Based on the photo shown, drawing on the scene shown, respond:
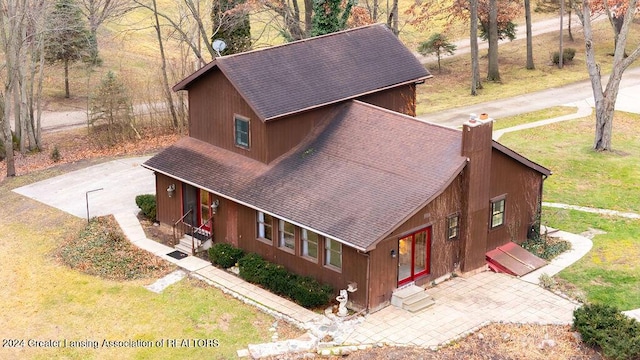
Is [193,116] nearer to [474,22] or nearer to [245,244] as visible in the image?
[245,244]

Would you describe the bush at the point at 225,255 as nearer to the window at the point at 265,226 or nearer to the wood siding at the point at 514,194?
the window at the point at 265,226

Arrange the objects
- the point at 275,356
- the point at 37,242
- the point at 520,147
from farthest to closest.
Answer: the point at 520,147 < the point at 37,242 < the point at 275,356

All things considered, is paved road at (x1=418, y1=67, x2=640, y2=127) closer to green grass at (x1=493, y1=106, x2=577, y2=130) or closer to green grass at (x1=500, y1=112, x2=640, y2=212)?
green grass at (x1=493, y1=106, x2=577, y2=130)

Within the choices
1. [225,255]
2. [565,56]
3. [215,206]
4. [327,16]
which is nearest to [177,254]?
[215,206]

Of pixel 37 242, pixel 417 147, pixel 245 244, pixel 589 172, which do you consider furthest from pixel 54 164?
pixel 589 172

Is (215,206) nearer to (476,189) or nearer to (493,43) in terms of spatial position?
(476,189)

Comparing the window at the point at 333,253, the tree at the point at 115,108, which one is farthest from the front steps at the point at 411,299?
the tree at the point at 115,108

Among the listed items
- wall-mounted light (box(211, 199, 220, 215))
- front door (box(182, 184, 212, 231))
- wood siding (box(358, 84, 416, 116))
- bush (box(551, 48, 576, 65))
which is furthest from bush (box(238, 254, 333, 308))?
bush (box(551, 48, 576, 65))
